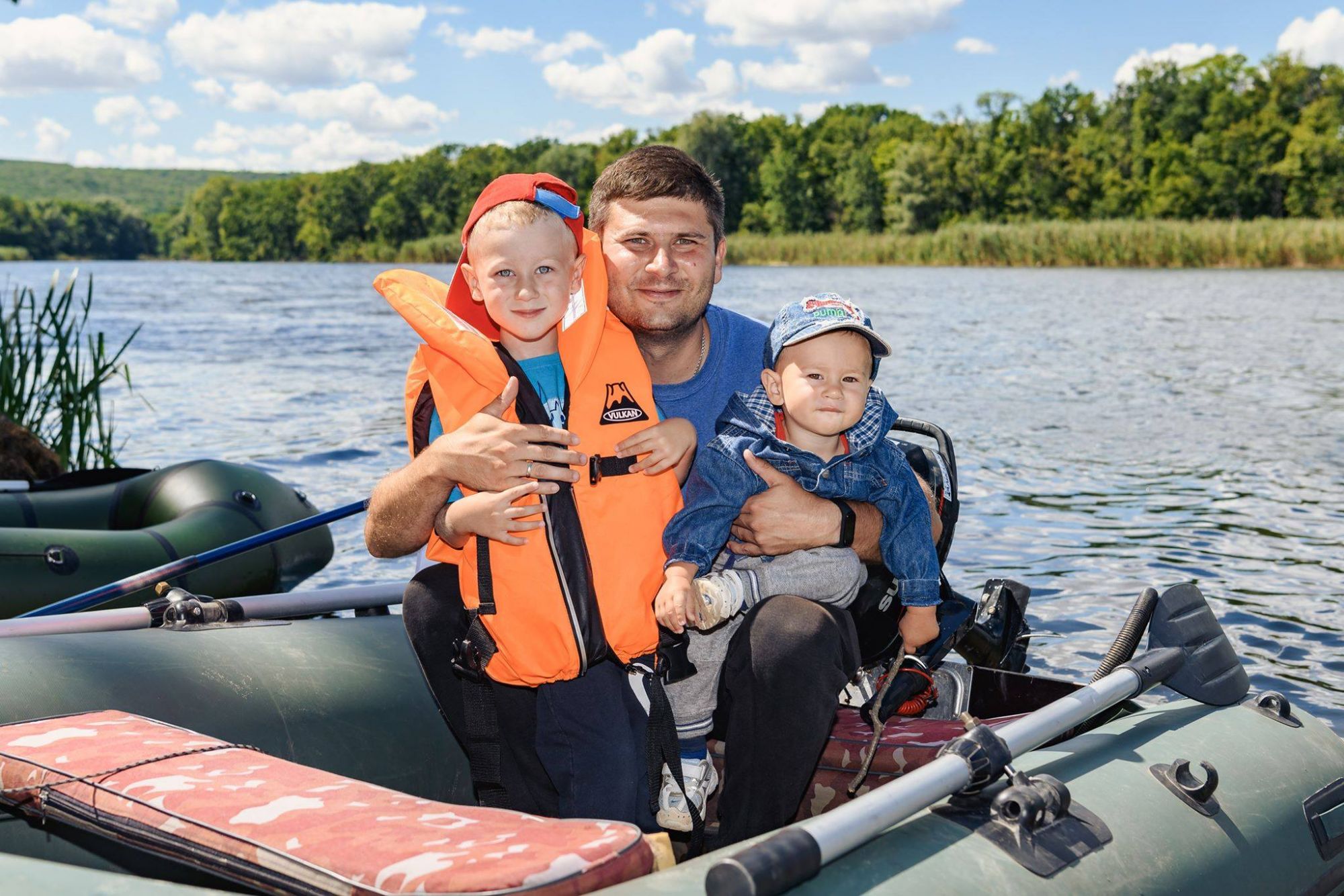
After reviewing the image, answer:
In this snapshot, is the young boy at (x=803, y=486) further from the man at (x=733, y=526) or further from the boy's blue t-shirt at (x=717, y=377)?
the boy's blue t-shirt at (x=717, y=377)

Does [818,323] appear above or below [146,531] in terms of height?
above

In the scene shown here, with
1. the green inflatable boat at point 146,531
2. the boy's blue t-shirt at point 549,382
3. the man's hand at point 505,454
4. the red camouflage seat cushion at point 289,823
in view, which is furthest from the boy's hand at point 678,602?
the green inflatable boat at point 146,531

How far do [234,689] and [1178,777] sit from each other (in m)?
1.86

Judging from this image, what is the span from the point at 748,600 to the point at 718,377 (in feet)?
2.20

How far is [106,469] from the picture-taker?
529 centimetres

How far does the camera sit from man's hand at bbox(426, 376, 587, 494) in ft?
6.89

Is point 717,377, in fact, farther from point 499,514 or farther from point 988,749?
point 988,749

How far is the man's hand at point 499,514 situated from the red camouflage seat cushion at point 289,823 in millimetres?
486

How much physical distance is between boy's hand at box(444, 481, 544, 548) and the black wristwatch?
0.58m

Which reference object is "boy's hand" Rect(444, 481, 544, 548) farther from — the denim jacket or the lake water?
the lake water

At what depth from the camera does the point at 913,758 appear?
2.45 meters

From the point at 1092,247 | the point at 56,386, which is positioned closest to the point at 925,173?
the point at 1092,247

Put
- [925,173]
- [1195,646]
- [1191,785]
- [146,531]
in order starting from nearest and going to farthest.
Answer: [1191,785]
[1195,646]
[146,531]
[925,173]

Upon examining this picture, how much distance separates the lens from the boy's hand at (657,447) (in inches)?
85.8
